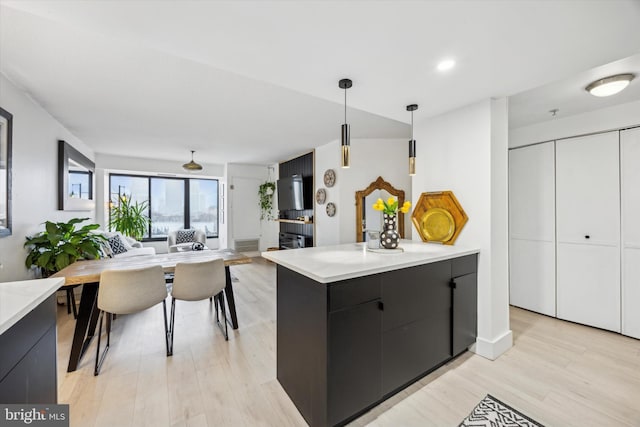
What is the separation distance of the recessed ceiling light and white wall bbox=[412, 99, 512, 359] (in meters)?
0.69

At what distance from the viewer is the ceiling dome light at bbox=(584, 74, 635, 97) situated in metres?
1.99

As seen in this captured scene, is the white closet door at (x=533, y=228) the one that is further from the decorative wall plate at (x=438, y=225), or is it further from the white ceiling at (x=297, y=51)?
the decorative wall plate at (x=438, y=225)

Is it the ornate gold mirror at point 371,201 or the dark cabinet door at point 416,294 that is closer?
the dark cabinet door at point 416,294

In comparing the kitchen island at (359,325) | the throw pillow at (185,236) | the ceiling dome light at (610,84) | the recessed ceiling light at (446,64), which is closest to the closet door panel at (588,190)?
the ceiling dome light at (610,84)

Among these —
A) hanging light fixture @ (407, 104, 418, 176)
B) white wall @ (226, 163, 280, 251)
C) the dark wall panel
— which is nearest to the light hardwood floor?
hanging light fixture @ (407, 104, 418, 176)

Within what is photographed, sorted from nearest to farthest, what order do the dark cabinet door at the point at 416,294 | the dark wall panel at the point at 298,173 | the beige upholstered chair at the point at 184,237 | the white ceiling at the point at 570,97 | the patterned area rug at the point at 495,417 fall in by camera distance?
1. the patterned area rug at the point at 495,417
2. the dark cabinet door at the point at 416,294
3. the white ceiling at the point at 570,97
4. the dark wall panel at the point at 298,173
5. the beige upholstered chair at the point at 184,237

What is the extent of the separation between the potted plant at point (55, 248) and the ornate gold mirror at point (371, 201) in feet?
11.6

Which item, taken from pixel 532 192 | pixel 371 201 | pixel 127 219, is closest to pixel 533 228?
pixel 532 192

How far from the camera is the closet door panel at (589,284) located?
2602 mm

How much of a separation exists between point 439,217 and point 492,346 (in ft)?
3.82

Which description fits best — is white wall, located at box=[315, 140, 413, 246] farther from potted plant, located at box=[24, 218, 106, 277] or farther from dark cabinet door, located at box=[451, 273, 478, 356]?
potted plant, located at box=[24, 218, 106, 277]

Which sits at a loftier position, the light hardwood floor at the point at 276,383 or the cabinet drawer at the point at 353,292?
the cabinet drawer at the point at 353,292

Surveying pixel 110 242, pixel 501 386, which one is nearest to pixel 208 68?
pixel 501 386

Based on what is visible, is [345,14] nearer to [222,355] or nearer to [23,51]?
[23,51]
